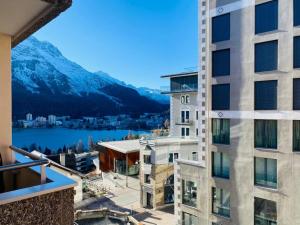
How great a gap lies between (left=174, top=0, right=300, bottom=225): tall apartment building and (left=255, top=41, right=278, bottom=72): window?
0.03 meters

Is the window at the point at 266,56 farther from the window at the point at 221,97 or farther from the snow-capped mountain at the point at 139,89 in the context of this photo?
the snow-capped mountain at the point at 139,89

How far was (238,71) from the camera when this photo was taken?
9.66 metres

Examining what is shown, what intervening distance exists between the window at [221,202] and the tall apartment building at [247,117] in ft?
0.12

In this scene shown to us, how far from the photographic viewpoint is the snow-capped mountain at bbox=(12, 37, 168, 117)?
137ft

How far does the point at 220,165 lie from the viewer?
33.9ft

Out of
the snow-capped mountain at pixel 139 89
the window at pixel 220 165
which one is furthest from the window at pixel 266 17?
the snow-capped mountain at pixel 139 89

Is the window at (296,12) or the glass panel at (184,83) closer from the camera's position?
the window at (296,12)

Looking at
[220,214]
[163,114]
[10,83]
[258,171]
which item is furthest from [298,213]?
[163,114]

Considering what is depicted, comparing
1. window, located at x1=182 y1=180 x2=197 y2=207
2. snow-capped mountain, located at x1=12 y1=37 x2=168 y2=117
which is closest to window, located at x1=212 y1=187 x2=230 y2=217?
window, located at x1=182 y1=180 x2=197 y2=207

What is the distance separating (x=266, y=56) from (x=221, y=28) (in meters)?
2.08

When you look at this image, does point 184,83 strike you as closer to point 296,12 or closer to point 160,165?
point 160,165

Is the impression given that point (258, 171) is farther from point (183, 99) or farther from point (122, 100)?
point (122, 100)

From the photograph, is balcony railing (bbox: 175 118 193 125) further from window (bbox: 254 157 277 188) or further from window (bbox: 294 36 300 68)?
window (bbox: 294 36 300 68)

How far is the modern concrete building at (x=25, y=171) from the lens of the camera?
1.86 metres
